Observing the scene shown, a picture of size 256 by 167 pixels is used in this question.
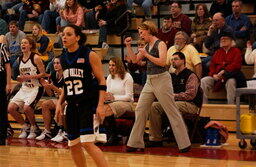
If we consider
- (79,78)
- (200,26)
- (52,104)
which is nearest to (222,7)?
(200,26)

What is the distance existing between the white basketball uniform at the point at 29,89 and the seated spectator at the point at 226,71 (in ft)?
8.57

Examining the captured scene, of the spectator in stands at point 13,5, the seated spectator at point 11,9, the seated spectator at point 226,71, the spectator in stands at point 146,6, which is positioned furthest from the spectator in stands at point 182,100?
the spectator in stands at point 13,5

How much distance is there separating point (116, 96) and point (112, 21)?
3619mm

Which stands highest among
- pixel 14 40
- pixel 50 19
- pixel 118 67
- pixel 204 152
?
pixel 50 19

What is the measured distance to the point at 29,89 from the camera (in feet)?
36.2

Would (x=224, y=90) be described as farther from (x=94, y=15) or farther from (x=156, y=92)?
(x=94, y=15)

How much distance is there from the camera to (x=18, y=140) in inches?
430

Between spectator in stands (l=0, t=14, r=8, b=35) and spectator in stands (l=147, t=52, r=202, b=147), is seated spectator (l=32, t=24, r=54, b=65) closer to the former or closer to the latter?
spectator in stands (l=0, t=14, r=8, b=35)

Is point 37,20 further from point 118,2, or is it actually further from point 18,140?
point 18,140

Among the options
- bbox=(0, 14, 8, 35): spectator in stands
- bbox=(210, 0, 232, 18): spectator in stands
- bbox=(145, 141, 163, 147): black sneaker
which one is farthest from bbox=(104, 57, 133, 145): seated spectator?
bbox=(0, 14, 8, 35): spectator in stands

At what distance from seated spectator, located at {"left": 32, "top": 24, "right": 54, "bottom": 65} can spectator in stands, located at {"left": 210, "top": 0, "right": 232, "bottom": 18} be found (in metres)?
3.26

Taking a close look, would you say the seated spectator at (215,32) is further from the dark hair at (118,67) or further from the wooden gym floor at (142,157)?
the dark hair at (118,67)

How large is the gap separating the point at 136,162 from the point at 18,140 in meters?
2.91

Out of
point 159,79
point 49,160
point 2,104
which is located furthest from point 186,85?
point 2,104
